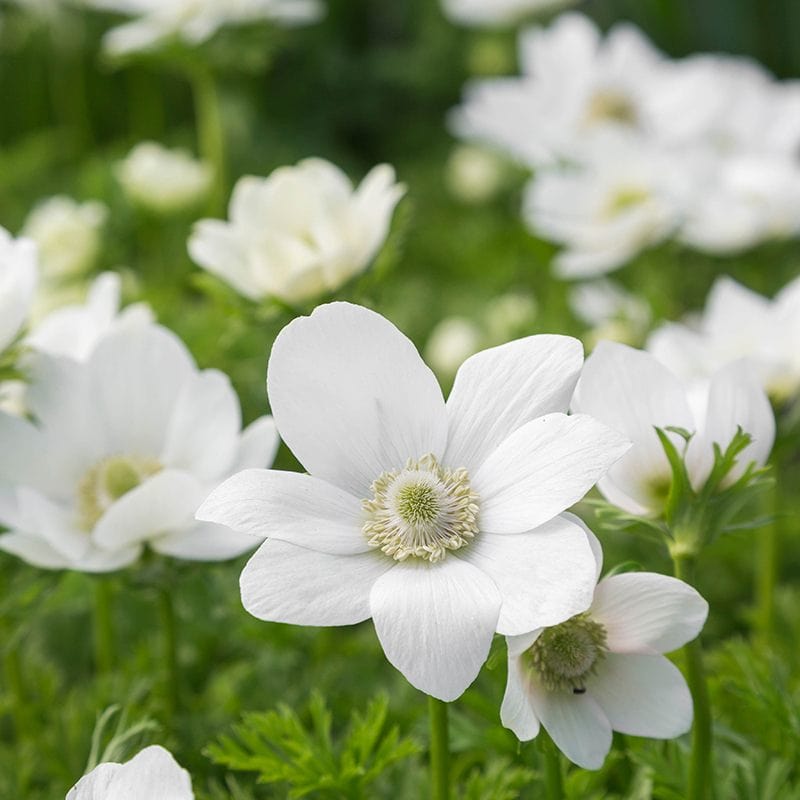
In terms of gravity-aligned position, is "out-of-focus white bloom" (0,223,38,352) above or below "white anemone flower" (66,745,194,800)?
above

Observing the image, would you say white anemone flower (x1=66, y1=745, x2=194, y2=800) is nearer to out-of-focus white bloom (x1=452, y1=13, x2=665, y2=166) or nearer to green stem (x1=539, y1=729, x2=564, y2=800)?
green stem (x1=539, y1=729, x2=564, y2=800)

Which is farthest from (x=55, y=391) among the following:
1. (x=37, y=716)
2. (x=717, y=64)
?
(x=717, y=64)

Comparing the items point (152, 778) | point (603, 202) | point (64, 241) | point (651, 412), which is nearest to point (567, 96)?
point (603, 202)

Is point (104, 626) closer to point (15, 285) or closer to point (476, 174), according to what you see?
point (15, 285)

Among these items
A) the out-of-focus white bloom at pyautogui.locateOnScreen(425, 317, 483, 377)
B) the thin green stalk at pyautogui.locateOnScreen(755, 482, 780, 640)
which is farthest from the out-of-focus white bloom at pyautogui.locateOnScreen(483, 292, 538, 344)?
the thin green stalk at pyautogui.locateOnScreen(755, 482, 780, 640)

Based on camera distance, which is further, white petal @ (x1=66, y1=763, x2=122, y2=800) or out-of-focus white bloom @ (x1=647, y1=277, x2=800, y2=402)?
out-of-focus white bloom @ (x1=647, y1=277, x2=800, y2=402)
